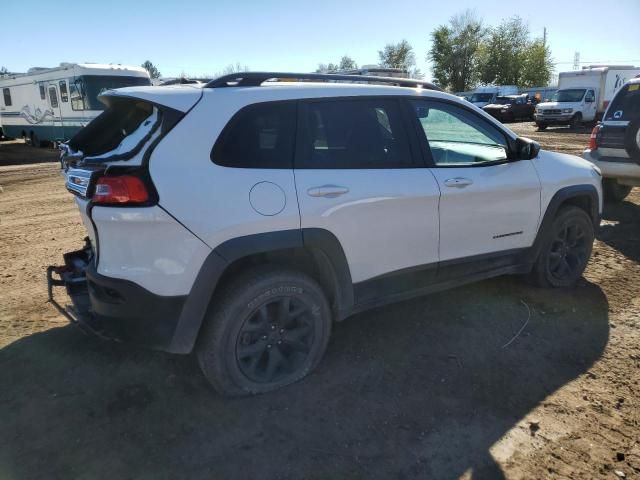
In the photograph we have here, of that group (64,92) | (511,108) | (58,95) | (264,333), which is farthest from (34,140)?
(511,108)

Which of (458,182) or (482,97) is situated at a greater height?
(482,97)

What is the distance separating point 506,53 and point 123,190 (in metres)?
65.1

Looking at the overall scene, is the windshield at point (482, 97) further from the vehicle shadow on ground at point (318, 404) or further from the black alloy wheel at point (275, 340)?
the black alloy wheel at point (275, 340)

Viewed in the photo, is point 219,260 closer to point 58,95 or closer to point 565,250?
point 565,250

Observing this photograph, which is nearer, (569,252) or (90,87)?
(569,252)

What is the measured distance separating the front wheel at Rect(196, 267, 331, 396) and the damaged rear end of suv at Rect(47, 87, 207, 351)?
268mm

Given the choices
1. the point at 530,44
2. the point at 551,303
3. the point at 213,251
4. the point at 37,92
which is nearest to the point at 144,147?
the point at 213,251

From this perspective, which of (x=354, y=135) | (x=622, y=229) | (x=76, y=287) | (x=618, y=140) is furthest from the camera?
(x=618, y=140)

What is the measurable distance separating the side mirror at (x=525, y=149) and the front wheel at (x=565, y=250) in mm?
753

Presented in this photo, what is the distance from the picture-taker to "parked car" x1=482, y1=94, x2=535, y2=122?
30875 mm

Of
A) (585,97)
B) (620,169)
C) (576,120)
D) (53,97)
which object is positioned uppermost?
(53,97)

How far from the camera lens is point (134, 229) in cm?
254

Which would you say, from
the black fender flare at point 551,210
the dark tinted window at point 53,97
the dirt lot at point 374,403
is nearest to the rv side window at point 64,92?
the dark tinted window at point 53,97

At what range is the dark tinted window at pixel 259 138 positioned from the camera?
8.96 ft
